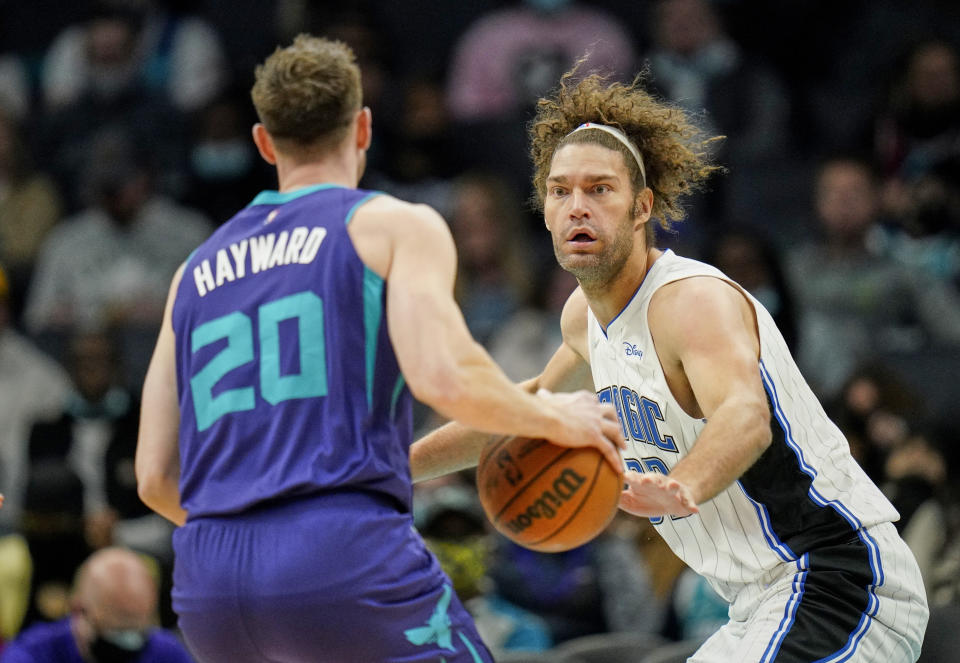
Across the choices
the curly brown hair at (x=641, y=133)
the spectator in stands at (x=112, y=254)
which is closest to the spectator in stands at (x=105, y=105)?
the spectator in stands at (x=112, y=254)

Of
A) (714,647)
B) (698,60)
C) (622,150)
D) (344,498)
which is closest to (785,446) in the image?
(714,647)

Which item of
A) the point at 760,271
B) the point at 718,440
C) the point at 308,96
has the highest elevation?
the point at 308,96

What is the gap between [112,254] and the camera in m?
10.9

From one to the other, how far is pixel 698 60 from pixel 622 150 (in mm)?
6351

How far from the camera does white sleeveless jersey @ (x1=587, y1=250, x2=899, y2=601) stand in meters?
4.46

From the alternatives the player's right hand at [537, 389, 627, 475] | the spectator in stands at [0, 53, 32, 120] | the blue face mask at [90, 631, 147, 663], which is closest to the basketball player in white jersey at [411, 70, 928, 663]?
the player's right hand at [537, 389, 627, 475]

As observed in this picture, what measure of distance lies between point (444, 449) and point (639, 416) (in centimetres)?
70

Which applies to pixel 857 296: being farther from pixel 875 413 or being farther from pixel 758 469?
pixel 758 469

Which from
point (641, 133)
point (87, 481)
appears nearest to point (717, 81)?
point (87, 481)

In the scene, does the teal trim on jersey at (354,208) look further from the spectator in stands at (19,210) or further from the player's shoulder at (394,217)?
the spectator in stands at (19,210)

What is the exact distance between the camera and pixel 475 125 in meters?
11.5

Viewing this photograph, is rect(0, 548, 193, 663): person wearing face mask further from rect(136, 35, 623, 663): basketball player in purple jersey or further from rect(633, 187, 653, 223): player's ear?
rect(633, 187, 653, 223): player's ear

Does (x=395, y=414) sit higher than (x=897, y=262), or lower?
higher

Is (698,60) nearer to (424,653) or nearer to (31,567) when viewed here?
(31,567)
